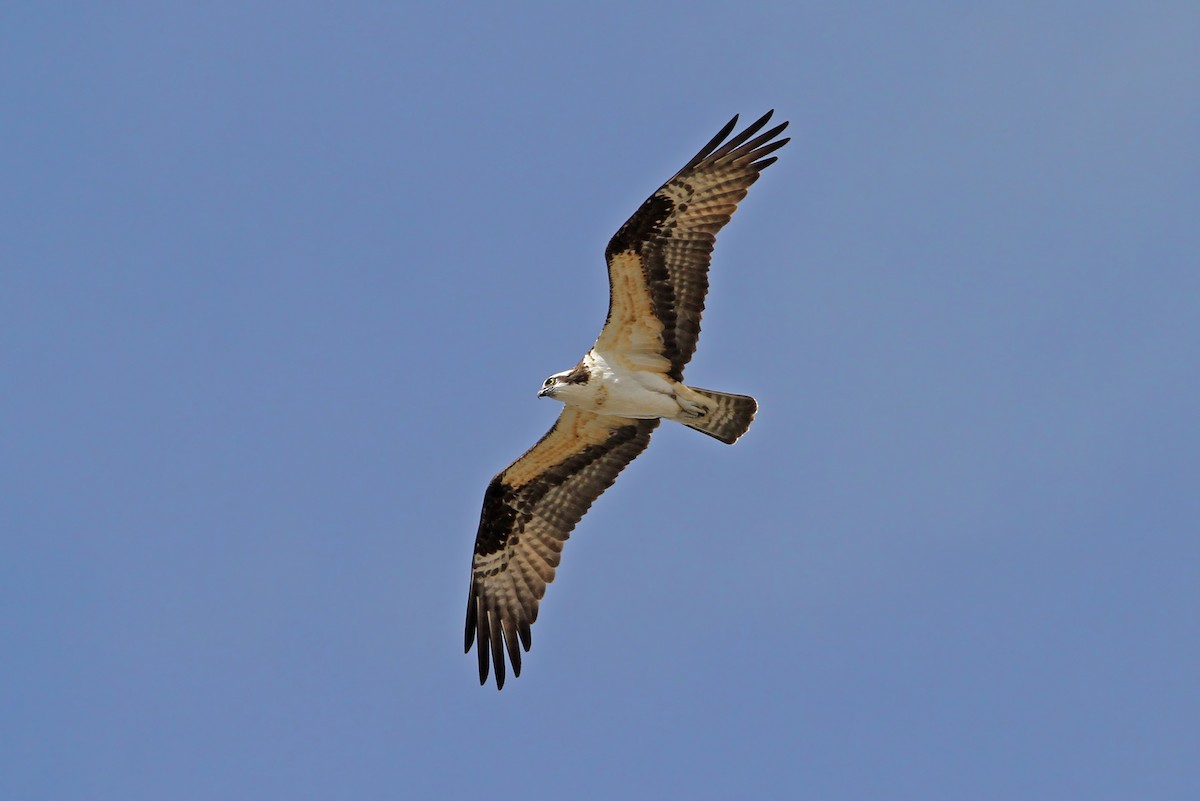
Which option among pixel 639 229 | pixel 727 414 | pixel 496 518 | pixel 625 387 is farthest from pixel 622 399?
pixel 496 518

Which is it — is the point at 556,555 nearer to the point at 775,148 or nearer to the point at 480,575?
the point at 480,575

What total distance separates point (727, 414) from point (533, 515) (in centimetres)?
270

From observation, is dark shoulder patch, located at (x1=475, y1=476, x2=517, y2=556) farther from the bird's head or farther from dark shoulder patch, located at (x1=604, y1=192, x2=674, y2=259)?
dark shoulder patch, located at (x1=604, y1=192, x2=674, y2=259)

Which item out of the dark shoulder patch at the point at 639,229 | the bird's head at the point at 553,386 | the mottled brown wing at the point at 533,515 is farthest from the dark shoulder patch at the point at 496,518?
the dark shoulder patch at the point at 639,229

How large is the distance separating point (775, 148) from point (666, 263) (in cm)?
184

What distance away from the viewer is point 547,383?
17.3m

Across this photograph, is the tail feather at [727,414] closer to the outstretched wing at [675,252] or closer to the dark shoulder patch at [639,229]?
the outstretched wing at [675,252]

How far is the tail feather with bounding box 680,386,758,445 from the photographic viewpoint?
687 inches

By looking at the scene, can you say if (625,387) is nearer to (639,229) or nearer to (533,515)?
(639,229)

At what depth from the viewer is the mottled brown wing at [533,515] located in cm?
1817

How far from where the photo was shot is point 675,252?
16938 mm

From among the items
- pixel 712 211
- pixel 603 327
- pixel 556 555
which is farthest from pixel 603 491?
pixel 712 211

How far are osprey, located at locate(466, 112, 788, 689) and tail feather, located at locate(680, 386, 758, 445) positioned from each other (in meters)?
0.01

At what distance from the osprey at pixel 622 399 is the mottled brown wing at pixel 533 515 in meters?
0.01
